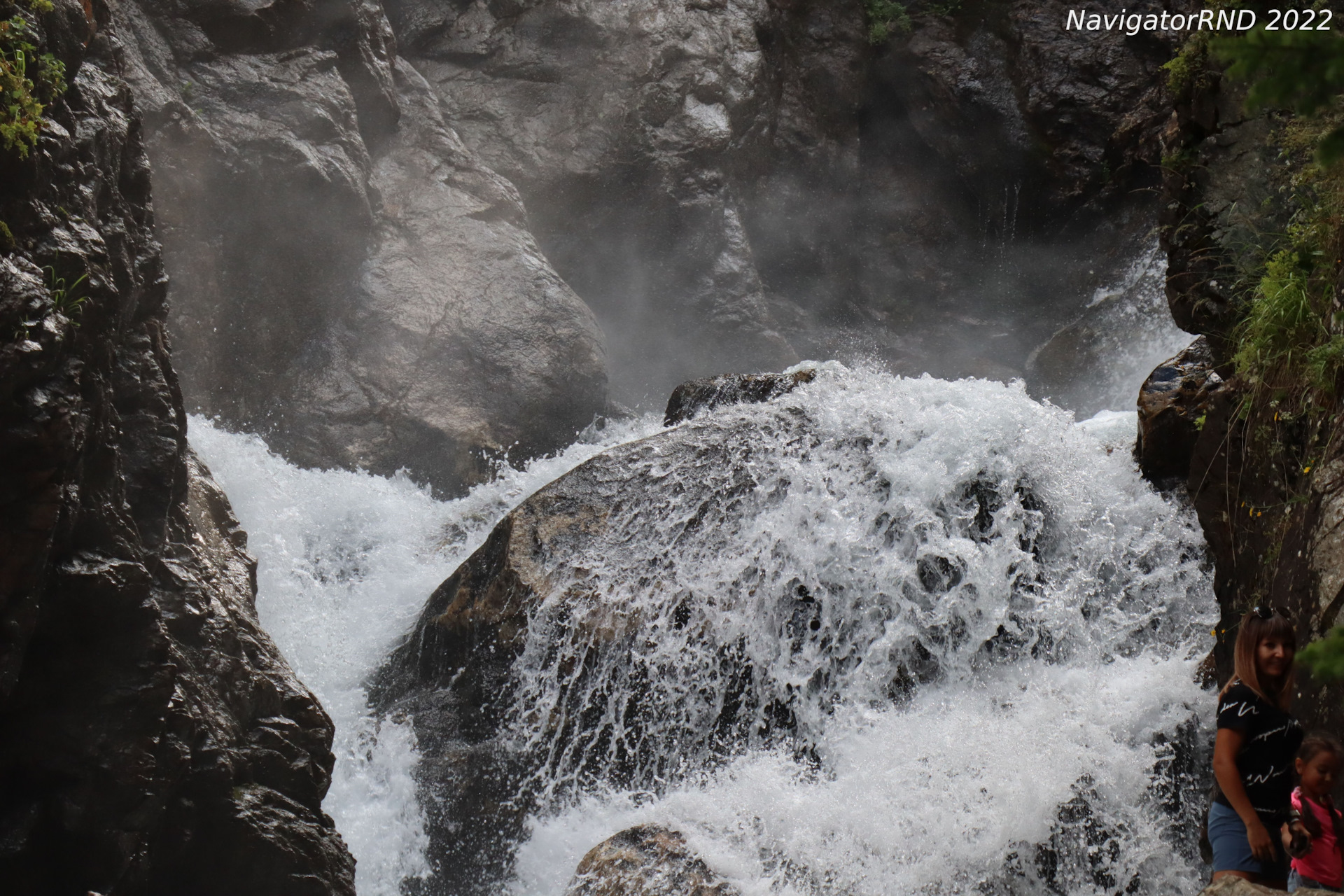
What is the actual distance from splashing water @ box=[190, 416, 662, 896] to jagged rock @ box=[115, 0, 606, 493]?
63 centimetres

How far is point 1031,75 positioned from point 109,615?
46.6 ft

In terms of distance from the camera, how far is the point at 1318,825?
3.08 metres

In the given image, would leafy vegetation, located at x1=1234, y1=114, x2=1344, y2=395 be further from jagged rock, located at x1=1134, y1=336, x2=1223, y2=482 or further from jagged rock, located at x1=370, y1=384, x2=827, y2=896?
jagged rock, located at x1=370, y1=384, x2=827, y2=896

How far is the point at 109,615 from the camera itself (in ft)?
13.8

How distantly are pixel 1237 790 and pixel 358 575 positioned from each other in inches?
291

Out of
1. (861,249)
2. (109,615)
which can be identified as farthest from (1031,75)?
(109,615)

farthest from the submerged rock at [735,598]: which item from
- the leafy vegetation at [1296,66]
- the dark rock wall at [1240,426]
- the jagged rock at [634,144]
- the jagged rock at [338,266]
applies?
the jagged rock at [634,144]

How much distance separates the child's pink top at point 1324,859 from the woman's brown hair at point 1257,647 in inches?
14.2

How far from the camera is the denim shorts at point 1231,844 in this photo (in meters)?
3.19

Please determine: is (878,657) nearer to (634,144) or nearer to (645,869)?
(645,869)

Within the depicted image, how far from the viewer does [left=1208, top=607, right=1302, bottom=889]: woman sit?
10.4 feet

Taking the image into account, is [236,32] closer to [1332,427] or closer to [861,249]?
[861,249]

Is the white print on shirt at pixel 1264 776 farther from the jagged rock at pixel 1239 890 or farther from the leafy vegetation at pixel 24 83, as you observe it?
the leafy vegetation at pixel 24 83

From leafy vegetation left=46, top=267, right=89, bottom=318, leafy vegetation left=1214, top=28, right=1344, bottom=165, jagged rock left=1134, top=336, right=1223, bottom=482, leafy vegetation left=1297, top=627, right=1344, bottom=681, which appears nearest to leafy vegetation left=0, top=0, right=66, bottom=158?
leafy vegetation left=46, top=267, right=89, bottom=318
